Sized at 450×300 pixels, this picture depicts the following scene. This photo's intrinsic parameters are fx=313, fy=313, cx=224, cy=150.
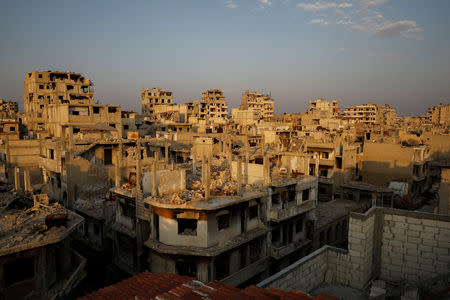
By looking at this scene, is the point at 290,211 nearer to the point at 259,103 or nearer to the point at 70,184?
the point at 70,184

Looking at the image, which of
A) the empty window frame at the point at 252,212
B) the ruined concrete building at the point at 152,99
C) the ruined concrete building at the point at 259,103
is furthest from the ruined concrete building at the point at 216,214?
the ruined concrete building at the point at 259,103

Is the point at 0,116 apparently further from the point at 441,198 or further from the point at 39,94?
the point at 441,198

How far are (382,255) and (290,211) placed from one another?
11.9 meters

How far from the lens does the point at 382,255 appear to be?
15094mm

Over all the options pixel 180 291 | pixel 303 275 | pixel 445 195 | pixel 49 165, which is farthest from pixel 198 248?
pixel 49 165

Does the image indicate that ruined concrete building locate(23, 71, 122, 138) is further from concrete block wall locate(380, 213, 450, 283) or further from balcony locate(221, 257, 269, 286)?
concrete block wall locate(380, 213, 450, 283)

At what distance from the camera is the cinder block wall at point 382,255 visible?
1362 centimetres

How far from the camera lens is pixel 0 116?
78.1 metres

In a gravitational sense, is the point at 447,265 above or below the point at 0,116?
below

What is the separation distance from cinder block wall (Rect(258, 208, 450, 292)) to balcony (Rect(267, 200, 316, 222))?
1018 cm

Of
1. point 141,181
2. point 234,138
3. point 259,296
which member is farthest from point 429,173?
point 259,296

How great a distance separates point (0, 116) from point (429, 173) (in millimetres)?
94586

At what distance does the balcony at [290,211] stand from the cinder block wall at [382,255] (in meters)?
10.2

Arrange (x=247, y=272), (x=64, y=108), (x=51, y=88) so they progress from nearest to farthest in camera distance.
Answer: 1. (x=247, y=272)
2. (x=64, y=108)
3. (x=51, y=88)
